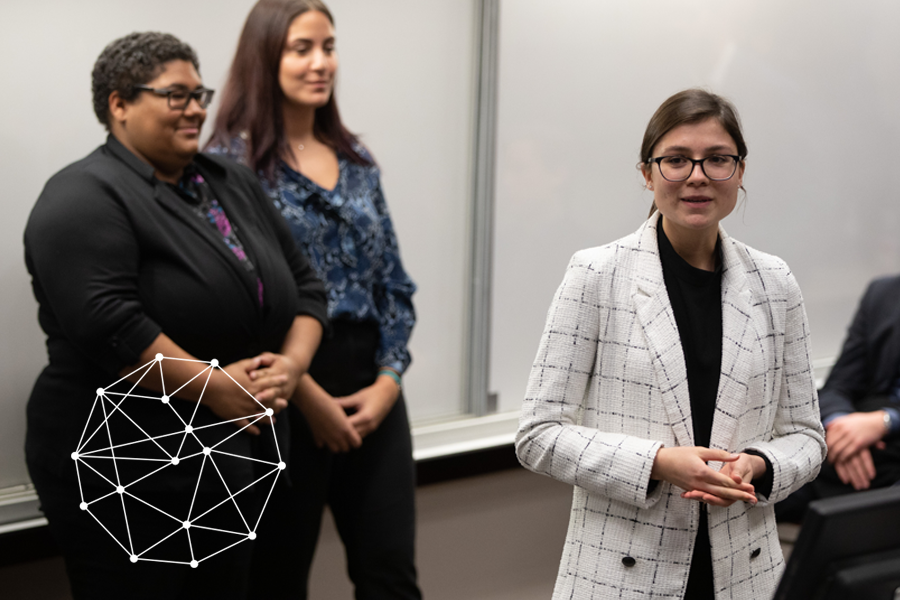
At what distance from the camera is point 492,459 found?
2805mm

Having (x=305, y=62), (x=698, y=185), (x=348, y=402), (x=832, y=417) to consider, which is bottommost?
(x=832, y=417)

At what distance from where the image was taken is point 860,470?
7.92 ft

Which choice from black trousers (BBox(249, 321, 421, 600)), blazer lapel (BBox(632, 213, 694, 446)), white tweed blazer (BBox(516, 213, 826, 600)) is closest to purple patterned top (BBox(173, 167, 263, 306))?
black trousers (BBox(249, 321, 421, 600))

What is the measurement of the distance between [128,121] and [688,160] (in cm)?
97

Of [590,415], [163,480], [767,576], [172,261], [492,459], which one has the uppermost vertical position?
[172,261]

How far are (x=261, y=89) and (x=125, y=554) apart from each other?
105 centimetres

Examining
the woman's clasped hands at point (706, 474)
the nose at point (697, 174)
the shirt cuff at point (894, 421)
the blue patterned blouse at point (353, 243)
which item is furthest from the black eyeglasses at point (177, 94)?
the shirt cuff at point (894, 421)

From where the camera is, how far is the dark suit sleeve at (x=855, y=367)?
252 cm

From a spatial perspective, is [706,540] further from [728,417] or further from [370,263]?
[370,263]

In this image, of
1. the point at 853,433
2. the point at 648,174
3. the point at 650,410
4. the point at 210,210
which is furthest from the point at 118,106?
the point at 853,433

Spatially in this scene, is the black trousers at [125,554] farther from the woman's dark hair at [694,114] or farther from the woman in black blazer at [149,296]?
the woman's dark hair at [694,114]

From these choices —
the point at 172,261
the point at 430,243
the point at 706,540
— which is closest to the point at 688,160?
the point at 706,540

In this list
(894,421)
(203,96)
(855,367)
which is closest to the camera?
(203,96)

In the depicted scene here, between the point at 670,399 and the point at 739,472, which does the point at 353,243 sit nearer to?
the point at 670,399
